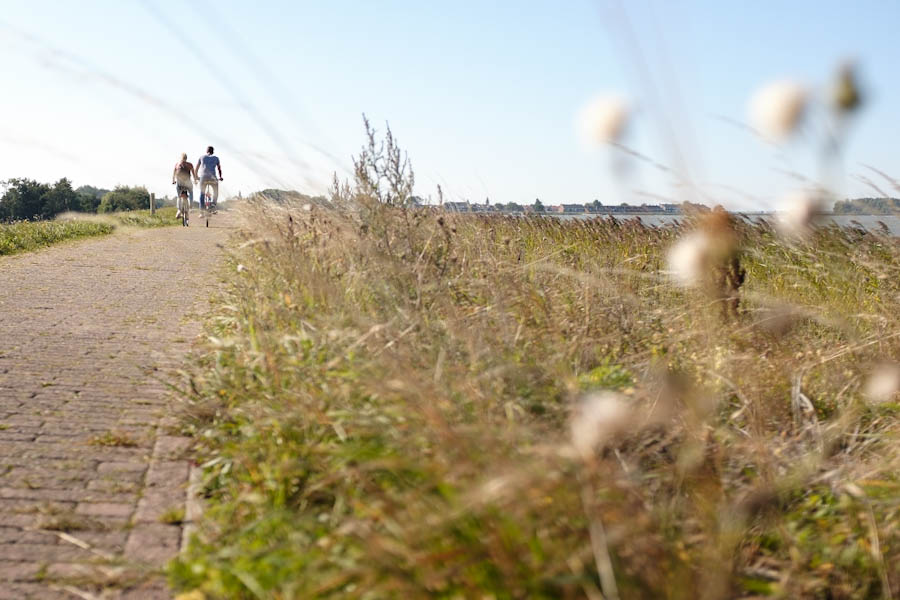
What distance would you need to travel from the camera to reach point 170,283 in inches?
345

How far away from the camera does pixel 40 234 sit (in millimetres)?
13602

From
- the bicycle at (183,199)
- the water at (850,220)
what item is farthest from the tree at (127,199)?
the water at (850,220)

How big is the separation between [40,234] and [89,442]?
1133cm

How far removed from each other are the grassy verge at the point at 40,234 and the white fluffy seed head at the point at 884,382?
10521 millimetres

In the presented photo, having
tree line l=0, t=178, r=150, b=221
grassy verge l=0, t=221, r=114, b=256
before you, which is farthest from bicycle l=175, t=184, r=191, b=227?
tree line l=0, t=178, r=150, b=221

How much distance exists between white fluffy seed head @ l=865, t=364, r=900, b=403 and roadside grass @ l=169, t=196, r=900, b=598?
0.35ft

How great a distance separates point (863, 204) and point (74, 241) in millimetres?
12767

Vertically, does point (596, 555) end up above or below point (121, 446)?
above

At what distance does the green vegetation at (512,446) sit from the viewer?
71.9 inches

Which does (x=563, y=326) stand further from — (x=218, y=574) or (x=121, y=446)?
(x=218, y=574)

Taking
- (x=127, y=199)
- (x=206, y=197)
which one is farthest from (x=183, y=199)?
(x=127, y=199)

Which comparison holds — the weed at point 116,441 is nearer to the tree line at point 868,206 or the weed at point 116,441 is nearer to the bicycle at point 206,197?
the tree line at point 868,206

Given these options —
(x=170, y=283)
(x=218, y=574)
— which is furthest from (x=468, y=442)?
(x=170, y=283)

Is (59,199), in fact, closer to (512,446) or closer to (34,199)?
(34,199)
